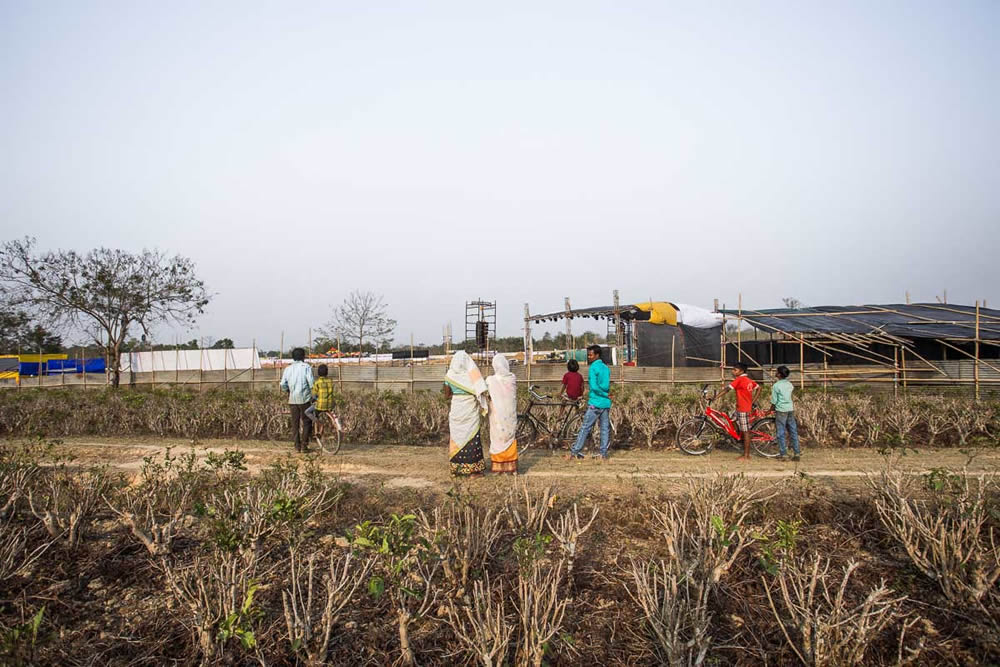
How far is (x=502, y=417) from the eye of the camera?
6559 mm

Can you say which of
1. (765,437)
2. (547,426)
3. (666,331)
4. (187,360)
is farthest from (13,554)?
(187,360)

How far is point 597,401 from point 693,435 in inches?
68.3

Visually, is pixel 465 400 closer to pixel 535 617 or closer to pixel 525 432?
pixel 525 432

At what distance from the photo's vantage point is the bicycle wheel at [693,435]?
831cm

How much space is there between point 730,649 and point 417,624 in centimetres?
189

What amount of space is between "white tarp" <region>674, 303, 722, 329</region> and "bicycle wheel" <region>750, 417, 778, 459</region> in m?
11.0

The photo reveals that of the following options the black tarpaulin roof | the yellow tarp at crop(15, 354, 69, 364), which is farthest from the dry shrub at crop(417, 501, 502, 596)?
the yellow tarp at crop(15, 354, 69, 364)

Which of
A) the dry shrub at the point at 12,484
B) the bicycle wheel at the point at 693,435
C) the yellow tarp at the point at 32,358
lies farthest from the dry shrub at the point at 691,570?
the yellow tarp at the point at 32,358

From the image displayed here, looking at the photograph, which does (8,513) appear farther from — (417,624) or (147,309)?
(147,309)

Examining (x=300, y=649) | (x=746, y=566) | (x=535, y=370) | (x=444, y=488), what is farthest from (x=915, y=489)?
(x=535, y=370)

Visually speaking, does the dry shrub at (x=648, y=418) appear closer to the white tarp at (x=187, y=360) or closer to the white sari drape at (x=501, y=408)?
the white sari drape at (x=501, y=408)

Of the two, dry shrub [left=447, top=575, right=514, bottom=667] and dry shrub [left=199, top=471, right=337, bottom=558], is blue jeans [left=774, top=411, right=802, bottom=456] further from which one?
dry shrub [left=199, top=471, right=337, bottom=558]

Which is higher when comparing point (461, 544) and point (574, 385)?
point (574, 385)

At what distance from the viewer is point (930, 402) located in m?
10.2
